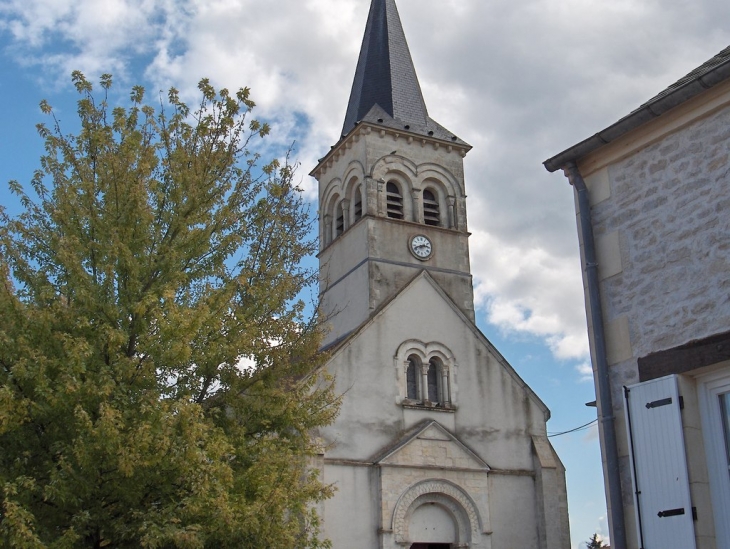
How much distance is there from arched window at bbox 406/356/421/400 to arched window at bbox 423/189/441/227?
582 cm

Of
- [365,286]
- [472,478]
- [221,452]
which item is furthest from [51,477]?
[365,286]

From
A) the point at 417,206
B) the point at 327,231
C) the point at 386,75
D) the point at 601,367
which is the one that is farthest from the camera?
the point at 386,75

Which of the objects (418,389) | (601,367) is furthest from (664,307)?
(418,389)

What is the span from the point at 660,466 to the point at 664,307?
4.44 feet

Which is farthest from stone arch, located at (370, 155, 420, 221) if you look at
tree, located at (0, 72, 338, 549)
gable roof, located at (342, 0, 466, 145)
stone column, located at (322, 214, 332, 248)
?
tree, located at (0, 72, 338, 549)

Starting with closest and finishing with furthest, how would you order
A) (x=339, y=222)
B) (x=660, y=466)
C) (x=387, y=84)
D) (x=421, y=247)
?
1. (x=660, y=466)
2. (x=421, y=247)
3. (x=339, y=222)
4. (x=387, y=84)

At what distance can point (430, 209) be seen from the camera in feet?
81.8

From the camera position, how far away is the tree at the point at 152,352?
24.4 ft

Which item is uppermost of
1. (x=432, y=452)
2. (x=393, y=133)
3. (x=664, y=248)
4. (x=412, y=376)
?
(x=393, y=133)

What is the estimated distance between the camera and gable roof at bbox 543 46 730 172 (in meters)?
6.79

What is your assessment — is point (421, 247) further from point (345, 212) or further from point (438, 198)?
point (345, 212)

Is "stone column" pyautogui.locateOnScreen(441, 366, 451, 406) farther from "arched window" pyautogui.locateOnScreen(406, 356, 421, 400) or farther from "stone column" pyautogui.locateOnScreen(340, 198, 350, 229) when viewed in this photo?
"stone column" pyautogui.locateOnScreen(340, 198, 350, 229)

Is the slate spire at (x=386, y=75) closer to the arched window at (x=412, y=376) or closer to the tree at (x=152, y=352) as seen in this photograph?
the arched window at (x=412, y=376)

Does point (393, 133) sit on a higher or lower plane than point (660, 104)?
higher
